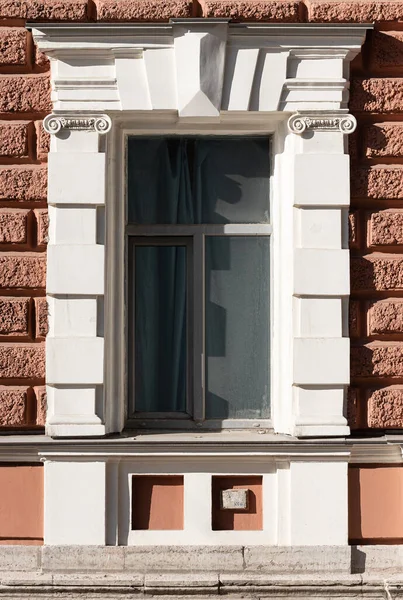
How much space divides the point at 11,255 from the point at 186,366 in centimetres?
134

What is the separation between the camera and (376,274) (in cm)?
594

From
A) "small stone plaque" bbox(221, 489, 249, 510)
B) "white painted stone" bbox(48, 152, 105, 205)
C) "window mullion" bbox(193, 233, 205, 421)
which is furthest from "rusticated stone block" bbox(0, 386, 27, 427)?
"small stone plaque" bbox(221, 489, 249, 510)

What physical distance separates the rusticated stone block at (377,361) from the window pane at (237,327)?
602 millimetres

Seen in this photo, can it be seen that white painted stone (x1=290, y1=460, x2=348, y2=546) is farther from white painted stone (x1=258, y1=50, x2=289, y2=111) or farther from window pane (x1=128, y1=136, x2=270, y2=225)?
white painted stone (x1=258, y1=50, x2=289, y2=111)

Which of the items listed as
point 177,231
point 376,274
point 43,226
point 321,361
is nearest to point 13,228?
point 43,226

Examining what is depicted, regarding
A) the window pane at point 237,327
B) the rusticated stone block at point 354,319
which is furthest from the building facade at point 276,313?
the window pane at point 237,327

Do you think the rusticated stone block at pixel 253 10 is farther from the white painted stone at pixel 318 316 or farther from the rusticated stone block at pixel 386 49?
the white painted stone at pixel 318 316

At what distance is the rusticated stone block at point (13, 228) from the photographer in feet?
19.4

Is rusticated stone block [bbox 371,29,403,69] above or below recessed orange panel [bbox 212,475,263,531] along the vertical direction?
above

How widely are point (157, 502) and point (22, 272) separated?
168 cm

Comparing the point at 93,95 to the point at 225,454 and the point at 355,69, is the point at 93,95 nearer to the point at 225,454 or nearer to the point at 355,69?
the point at 355,69

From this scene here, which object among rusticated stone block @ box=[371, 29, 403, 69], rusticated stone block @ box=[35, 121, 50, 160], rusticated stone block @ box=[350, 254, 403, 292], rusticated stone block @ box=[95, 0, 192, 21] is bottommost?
rusticated stone block @ box=[350, 254, 403, 292]

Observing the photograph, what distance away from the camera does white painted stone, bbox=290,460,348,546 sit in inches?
228

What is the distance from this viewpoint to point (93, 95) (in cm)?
591
